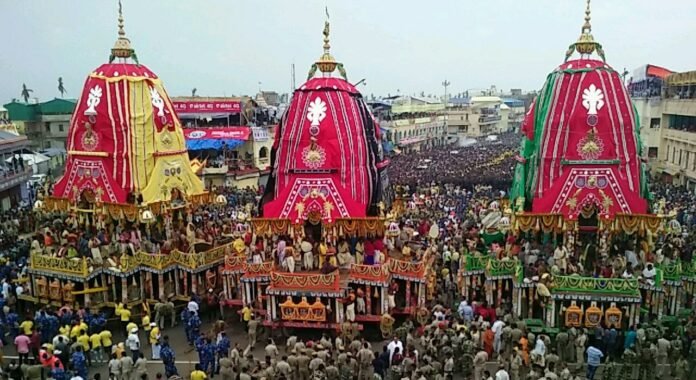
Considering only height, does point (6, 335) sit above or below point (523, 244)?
below

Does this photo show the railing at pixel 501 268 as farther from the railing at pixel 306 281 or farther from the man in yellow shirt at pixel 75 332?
the man in yellow shirt at pixel 75 332

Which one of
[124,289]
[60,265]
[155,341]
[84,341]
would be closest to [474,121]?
[124,289]

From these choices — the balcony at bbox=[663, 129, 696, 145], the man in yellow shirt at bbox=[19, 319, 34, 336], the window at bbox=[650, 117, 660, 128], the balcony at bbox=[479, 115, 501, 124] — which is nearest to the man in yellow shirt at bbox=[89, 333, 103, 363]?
the man in yellow shirt at bbox=[19, 319, 34, 336]

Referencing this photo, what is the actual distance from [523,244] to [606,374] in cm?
531

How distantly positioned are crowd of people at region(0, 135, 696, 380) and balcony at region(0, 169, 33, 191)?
9844 millimetres

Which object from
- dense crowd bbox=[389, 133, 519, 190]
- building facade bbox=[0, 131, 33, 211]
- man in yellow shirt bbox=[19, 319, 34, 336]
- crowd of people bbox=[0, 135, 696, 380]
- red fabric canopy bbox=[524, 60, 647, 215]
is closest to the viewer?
crowd of people bbox=[0, 135, 696, 380]

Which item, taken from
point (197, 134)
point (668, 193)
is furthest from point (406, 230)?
point (197, 134)

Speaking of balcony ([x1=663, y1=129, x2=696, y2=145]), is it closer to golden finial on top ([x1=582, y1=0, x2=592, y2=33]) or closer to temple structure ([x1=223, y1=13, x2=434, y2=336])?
golden finial on top ([x1=582, y1=0, x2=592, y2=33])

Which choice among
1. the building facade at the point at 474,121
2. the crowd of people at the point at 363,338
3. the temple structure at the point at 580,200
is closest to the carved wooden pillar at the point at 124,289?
the crowd of people at the point at 363,338

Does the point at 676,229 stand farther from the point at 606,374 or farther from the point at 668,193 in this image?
the point at 668,193

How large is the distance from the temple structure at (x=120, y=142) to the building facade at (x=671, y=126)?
Answer: 2965cm

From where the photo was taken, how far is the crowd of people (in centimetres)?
1275

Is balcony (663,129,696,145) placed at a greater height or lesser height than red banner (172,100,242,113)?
lesser

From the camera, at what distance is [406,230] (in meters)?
20.8
